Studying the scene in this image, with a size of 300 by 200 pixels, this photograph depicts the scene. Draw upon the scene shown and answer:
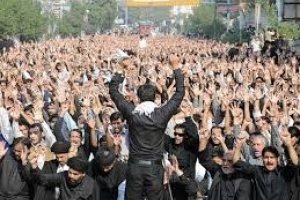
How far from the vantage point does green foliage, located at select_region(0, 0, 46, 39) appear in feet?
177

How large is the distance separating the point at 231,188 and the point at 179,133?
4.12 ft

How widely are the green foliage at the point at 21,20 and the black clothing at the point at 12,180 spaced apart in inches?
1762

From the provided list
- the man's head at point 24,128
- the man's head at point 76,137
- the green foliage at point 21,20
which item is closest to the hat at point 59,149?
the man's head at point 76,137

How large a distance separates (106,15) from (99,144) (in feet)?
323

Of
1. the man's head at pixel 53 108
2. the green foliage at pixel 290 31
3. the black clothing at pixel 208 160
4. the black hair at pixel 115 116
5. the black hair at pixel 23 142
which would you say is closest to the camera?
the black hair at pixel 23 142

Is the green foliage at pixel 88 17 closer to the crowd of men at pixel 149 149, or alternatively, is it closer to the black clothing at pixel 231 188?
the crowd of men at pixel 149 149

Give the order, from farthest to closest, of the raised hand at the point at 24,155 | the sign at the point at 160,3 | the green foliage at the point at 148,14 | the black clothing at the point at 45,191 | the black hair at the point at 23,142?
1. the green foliage at the point at 148,14
2. the sign at the point at 160,3
3. the black hair at the point at 23,142
4. the raised hand at the point at 24,155
5. the black clothing at the point at 45,191

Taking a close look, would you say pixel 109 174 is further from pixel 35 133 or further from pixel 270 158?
pixel 270 158

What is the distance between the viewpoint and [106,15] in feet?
351

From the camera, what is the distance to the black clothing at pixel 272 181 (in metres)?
7.87

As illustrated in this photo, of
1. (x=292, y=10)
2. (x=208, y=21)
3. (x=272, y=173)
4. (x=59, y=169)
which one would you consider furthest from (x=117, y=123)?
(x=208, y=21)

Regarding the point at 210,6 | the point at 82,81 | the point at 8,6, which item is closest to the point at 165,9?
the point at 210,6

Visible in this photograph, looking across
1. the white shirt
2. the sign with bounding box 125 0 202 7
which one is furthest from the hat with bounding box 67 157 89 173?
the sign with bounding box 125 0 202 7

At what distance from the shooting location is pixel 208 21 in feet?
295
